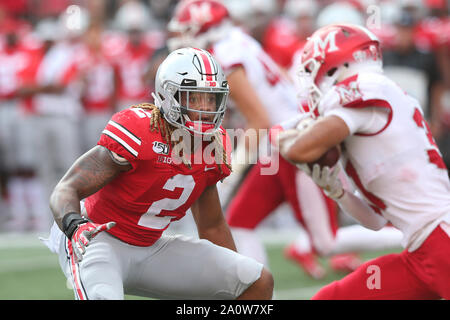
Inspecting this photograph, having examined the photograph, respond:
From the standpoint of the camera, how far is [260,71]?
4.51 m

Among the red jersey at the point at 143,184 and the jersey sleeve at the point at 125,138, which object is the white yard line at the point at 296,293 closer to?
the red jersey at the point at 143,184

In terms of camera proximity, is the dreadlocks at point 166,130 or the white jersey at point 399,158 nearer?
the dreadlocks at point 166,130

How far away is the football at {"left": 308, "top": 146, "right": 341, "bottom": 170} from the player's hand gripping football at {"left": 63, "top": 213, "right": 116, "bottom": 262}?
100 cm

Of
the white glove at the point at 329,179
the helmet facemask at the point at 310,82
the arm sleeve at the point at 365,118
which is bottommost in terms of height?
the white glove at the point at 329,179

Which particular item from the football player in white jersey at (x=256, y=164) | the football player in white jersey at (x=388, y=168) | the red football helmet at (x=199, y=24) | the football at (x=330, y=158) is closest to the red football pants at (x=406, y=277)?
the football player in white jersey at (x=388, y=168)

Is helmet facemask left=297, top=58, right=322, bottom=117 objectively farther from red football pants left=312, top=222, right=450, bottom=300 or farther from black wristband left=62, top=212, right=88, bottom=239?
black wristband left=62, top=212, right=88, bottom=239

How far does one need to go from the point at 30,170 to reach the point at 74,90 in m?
1.25

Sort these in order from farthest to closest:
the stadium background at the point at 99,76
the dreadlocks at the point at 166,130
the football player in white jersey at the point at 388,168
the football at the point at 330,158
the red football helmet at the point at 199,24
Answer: the stadium background at the point at 99,76 < the red football helmet at the point at 199,24 < the football at the point at 330,158 < the football player in white jersey at the point at 388,168 < the dreadlocks at the point at 166,130

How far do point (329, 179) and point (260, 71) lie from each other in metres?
1.45

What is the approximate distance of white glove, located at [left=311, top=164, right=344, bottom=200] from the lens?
10.5 ft

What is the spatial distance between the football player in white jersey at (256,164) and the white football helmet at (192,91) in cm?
140

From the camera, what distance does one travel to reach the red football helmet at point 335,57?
3.20 m

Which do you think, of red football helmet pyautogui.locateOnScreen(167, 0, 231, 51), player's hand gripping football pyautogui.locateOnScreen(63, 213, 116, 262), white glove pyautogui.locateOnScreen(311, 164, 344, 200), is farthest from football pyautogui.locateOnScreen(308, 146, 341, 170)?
red football helmet pyautogui.locateOnScreen(167, 0, 231, 51)
